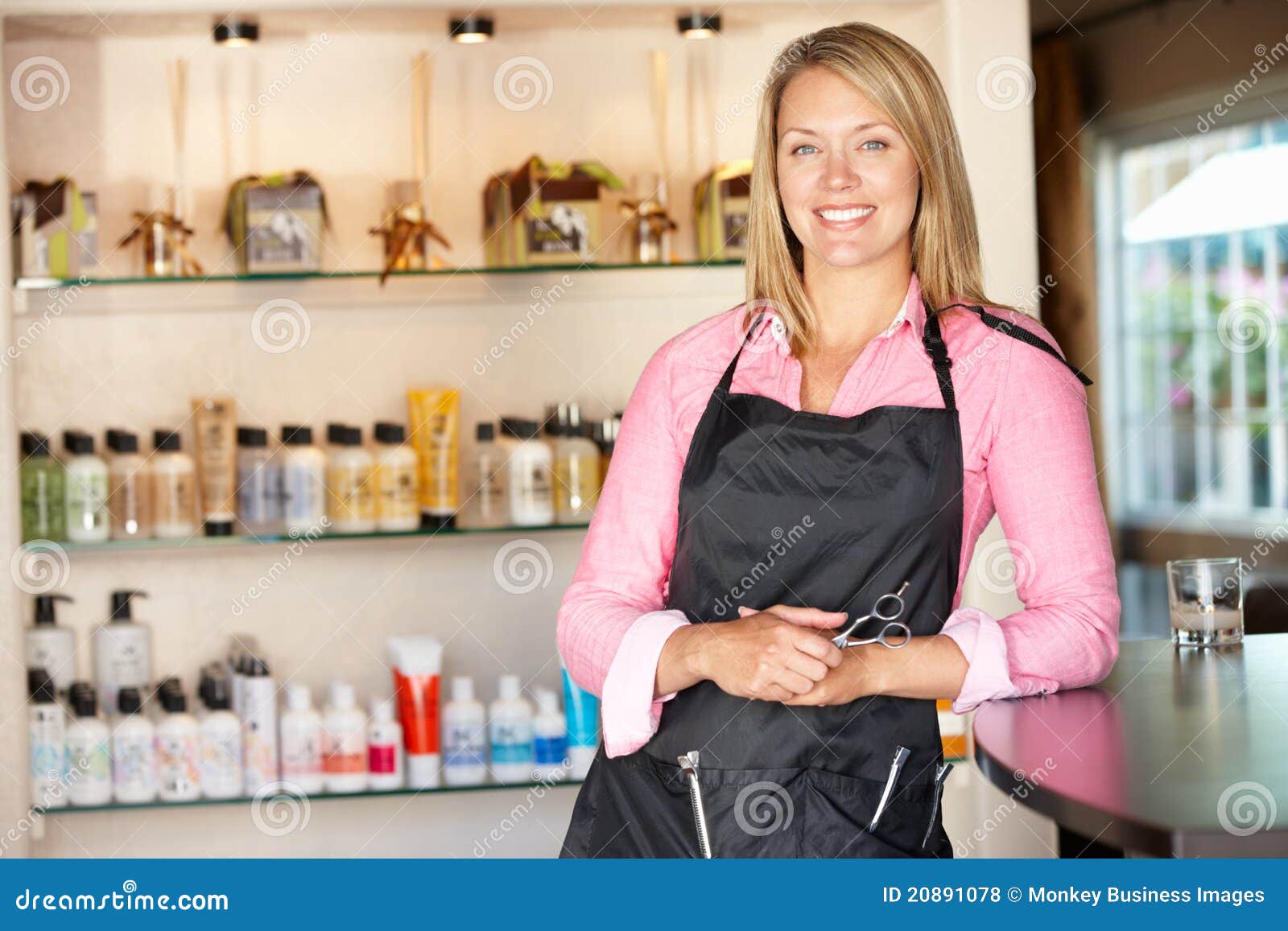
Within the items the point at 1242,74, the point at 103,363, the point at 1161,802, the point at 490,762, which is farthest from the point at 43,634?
the point at 1242,74

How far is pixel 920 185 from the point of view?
135cm

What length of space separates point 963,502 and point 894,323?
7.6 inches

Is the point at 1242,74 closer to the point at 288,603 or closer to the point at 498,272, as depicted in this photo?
the point at 498,272

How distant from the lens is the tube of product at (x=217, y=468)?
7.67 feet

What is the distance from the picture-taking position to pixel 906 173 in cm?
133

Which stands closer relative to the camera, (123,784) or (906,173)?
(906,173)

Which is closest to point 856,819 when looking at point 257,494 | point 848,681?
point 848,681

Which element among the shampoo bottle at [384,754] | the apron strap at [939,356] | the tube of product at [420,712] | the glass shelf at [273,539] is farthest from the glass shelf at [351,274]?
the apron strap at [939,356]

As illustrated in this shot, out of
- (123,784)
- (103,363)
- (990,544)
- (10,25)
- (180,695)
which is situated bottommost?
(123,784)

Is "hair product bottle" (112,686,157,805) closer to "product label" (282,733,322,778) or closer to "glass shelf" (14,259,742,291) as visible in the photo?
"product label" (282,733,322,778)

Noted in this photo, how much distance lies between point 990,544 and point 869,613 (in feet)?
3.60

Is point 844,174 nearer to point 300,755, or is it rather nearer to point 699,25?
point 699,25

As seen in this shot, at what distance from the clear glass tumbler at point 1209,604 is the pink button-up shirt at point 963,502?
0.91 feet
